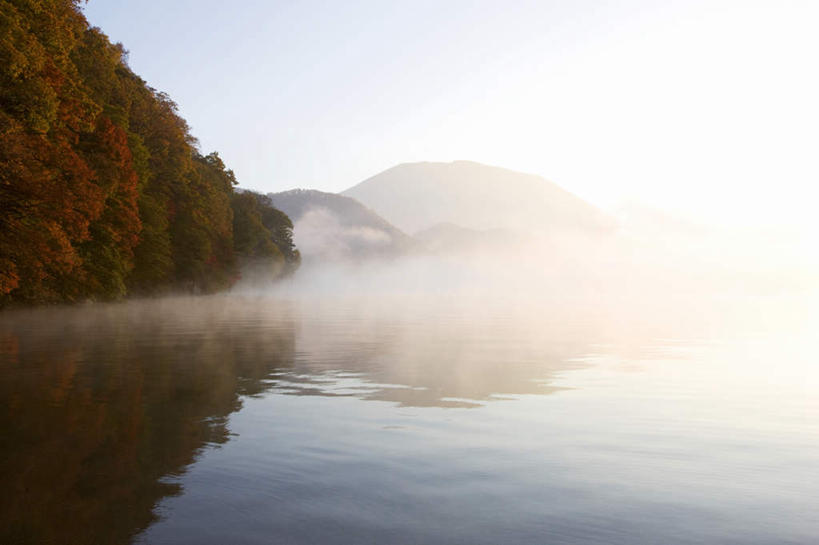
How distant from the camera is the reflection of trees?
6.89 meters

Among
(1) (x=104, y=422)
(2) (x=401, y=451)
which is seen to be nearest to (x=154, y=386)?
(1) (x=104, y=422)

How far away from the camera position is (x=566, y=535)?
642 centimetres

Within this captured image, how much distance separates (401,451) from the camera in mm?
9750

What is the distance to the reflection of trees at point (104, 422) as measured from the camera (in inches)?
271

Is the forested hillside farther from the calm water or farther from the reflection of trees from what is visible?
the calm water

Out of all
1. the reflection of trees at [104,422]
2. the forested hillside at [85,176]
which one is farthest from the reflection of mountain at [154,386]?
the forested hillside at [85,176]

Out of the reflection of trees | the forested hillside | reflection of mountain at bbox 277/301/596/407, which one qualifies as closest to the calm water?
the reflection of trees

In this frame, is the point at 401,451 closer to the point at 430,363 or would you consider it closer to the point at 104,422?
the point at 104,422

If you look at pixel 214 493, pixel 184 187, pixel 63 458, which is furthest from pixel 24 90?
pixel 184 187

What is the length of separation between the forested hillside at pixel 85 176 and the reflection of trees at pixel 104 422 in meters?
8.84

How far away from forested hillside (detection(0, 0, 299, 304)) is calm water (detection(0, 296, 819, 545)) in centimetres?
1334

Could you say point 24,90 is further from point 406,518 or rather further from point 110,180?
point 406,518

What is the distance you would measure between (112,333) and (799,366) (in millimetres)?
24130

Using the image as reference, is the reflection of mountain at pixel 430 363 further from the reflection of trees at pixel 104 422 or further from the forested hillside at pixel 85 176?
the forested hillside at pixel 85 176
